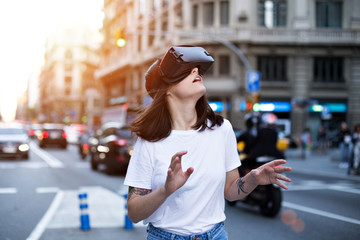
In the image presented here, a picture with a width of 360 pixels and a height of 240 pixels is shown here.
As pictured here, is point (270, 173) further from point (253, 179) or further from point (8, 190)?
point (8, 190)

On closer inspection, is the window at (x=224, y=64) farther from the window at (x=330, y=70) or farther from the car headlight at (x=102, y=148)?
the car headlight at (x=102, y=148)

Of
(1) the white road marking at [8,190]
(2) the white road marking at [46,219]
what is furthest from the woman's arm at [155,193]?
(1) the white road marking at [8,190]

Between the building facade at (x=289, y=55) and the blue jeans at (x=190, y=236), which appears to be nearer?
the blue jeans at (x=190, y=236)

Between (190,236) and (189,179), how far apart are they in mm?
276

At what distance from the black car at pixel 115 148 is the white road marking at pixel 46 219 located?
4.53m

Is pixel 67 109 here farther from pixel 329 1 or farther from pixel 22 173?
pixel 22 173

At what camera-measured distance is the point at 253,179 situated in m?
2.34

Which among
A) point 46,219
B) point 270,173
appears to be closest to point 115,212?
point 46,219

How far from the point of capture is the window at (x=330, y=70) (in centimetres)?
3372

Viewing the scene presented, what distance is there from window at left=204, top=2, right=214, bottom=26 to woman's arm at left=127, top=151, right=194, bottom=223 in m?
33.1

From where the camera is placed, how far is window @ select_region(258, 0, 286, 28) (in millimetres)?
33719

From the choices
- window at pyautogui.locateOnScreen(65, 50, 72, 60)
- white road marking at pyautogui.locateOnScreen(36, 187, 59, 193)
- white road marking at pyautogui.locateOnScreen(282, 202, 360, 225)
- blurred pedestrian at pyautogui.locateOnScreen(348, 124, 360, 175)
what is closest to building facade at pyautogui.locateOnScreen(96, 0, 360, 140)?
blurred pedestrian at pyautogui.locateOnScreen(348, 124, 360, 175)

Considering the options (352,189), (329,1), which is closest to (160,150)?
(352,189)

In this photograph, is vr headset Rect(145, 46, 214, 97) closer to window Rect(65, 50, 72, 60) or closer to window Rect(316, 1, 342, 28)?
window Rect(316, 1, 342, 28)
